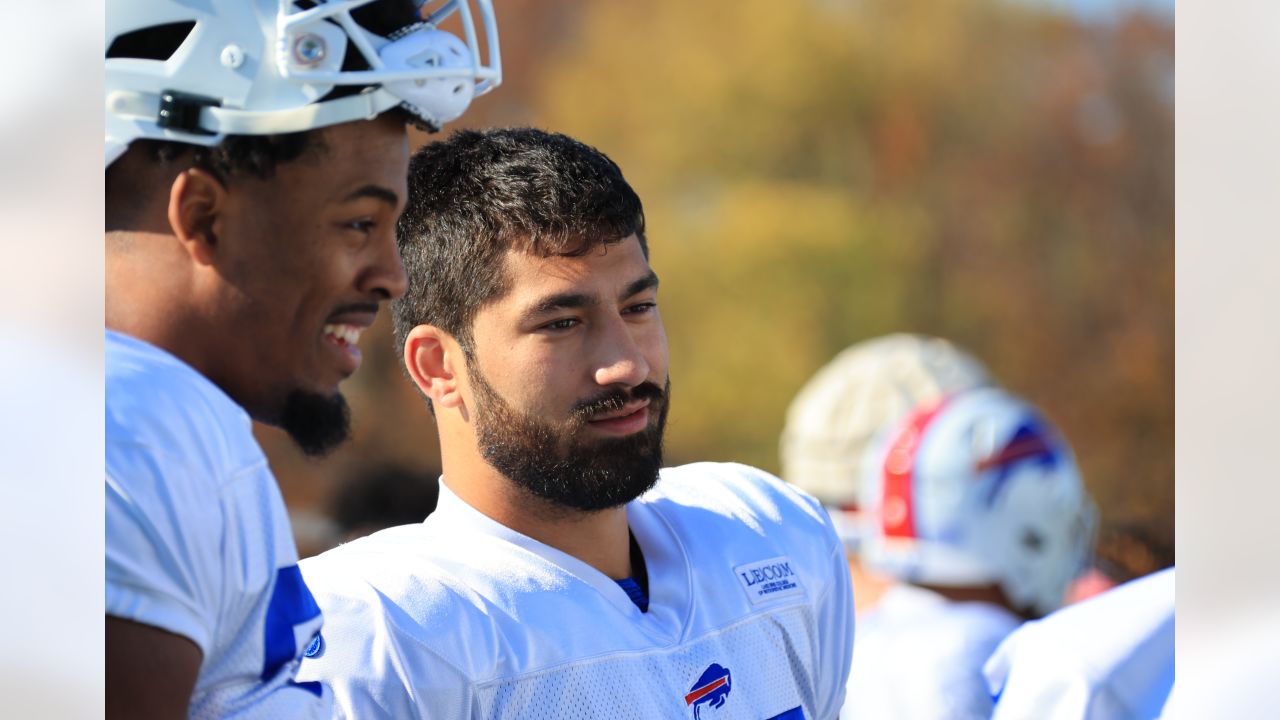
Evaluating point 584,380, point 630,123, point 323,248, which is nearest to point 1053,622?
point 584,380

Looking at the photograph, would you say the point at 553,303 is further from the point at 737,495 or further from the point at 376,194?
the point at 737,495

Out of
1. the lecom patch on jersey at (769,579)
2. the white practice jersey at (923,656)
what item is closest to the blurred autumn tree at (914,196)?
the white practice jersey at (923,656)

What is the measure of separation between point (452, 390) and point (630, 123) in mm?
4171

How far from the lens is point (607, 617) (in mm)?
1430

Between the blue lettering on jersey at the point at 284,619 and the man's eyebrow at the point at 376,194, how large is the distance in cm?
34

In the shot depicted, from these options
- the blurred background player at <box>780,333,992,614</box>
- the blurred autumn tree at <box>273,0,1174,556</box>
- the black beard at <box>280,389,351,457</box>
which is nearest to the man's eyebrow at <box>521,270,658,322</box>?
the black beard at <box>280,389,351,457</box>

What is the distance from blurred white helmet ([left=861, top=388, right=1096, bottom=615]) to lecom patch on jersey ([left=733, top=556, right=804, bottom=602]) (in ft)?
2.38

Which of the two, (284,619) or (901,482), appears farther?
(901,482)

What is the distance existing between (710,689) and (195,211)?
0.69 m

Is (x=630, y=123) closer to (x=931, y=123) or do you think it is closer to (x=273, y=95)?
(x=931, y=123)

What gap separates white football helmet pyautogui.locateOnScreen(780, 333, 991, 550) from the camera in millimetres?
2691

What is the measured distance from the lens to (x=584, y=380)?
1.40 m

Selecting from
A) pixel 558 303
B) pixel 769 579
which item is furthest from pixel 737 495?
pixel 558 303

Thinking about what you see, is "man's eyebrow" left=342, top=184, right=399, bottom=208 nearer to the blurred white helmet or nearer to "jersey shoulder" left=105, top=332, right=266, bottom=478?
"jersey shoulder" left=105, top=332, right=266, bottom=478
